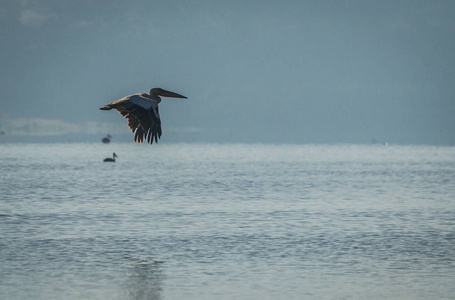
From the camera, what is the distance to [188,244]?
21109 millimetres

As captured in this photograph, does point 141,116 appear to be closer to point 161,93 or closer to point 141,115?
point 141,115

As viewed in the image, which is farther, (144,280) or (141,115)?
(144,280)

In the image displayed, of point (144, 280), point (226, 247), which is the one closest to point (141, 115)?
point (144, 280)

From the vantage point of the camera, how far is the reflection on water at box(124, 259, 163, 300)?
15.4 meters

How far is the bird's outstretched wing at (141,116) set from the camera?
14.1m

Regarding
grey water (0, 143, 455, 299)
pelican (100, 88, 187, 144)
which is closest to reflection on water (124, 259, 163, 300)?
grey water (0, 143, 455, 299)

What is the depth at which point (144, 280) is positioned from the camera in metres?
16.8

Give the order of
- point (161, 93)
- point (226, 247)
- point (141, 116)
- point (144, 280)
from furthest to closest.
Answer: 1. point (226, 247)
2. point (144, 280)
3. point (161, 93)
4. point (141, 116)

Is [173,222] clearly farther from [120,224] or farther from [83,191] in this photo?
[83,191]

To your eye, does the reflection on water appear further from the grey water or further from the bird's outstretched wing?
the bird's outstretched wing

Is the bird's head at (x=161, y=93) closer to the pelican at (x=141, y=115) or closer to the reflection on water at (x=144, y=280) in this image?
the pelican at (x=141, y=115)

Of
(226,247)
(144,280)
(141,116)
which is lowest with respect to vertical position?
(144,280)

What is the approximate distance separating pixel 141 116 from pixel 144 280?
4.61m

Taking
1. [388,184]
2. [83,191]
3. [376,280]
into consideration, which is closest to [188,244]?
[376,280]
